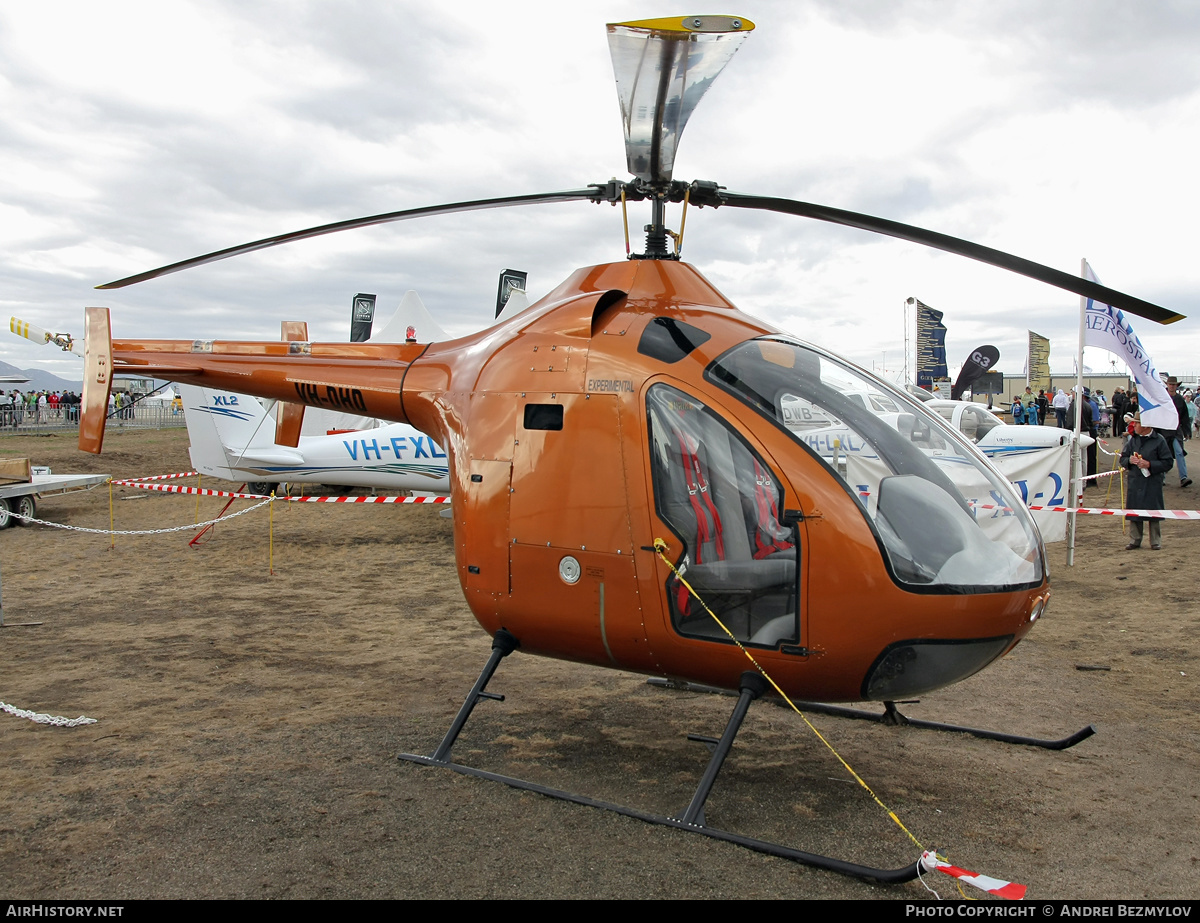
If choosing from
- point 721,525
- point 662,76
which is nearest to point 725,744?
point 721,525

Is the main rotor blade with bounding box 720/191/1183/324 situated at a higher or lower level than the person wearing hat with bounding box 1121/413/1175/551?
higher

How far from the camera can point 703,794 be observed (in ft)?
12.9

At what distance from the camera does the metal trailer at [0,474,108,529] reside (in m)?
14.0

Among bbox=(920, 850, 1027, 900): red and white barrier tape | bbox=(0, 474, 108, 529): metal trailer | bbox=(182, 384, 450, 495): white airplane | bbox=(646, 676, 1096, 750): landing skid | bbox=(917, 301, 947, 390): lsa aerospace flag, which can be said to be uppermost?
bbox=(917, 301, 947, 390): lsa aerospace flag

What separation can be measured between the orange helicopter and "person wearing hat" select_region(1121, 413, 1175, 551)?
7401mm

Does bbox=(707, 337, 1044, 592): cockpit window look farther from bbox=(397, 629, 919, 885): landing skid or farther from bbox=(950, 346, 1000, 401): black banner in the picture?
bbox=(950, 346, 1000, 401): black banner

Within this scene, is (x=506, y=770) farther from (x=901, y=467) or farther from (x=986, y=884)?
(x=901, y=467)

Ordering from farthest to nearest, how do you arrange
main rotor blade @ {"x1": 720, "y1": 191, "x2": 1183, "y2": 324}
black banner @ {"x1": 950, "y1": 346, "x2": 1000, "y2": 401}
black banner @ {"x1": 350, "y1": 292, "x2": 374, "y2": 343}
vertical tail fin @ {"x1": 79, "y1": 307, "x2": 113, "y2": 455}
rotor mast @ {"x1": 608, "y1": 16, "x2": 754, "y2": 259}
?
black banner @ {"x1": 350, "y1": 292, "x2": 374, "y2": 343} → black banner @ {"x1": 950, "y1": 346, "x2": 1000, "y2": 401} → vertical tail fin @ {"x1": 79, "y1": 307, "x2": 113, "y2": 455} → main rotor blade @ {"x1": 720, "y1": 191, "x2": 1183, "y2": 324} → rotor mast @ {"x1": 608, "y1": 16, "x2": 754, "y2": 259}

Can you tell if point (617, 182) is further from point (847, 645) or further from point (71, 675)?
point (71, 675)

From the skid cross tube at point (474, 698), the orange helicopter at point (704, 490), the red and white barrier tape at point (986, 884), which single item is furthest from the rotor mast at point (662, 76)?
the red and white barrier tape at point (986, 884)

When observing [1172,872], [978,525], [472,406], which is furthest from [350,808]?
[1172,872]

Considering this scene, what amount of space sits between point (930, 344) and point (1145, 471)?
2197 centimetres

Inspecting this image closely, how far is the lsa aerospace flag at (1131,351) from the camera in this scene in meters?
9.94

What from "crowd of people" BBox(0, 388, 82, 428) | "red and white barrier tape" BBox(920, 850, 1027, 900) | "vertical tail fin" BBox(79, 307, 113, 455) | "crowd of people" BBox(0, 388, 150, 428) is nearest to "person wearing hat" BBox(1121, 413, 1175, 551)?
"red and white barrier tape" BBox(920, 850, 1027, 900)
